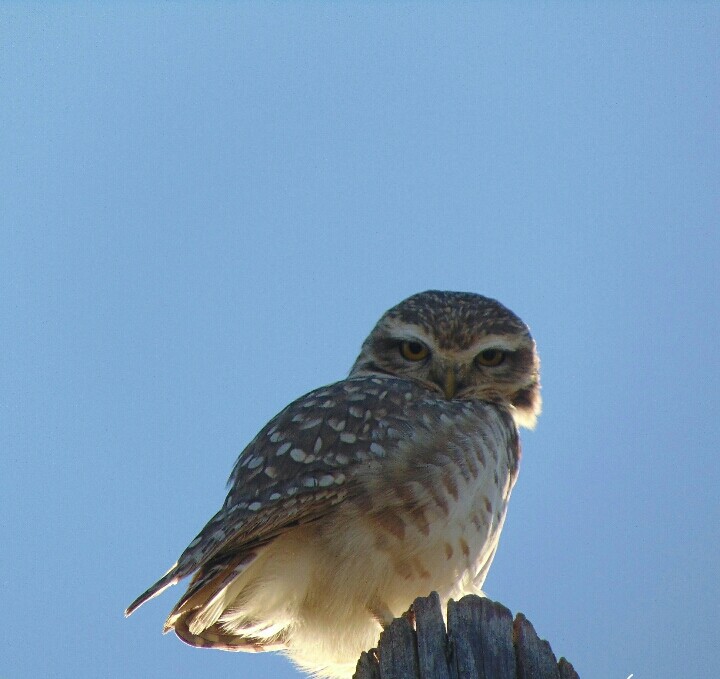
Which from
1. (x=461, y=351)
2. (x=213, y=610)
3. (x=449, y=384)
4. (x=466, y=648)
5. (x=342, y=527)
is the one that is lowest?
(x=466, y=648)

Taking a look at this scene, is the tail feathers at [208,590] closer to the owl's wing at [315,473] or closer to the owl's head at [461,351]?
the owl's wing at [315,473]

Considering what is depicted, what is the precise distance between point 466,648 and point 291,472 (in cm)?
121

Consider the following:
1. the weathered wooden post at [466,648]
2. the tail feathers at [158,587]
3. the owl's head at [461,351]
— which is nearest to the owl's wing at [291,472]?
the tail feathers at [158,587]

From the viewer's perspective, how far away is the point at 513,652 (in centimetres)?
220

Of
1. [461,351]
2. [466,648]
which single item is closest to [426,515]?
[466,648]

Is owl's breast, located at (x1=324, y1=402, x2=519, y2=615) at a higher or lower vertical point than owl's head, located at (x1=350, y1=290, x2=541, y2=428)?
lower

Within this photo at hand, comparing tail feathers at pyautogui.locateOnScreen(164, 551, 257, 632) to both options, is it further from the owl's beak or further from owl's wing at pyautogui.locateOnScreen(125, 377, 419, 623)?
the owl's beak

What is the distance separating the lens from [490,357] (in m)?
4.36

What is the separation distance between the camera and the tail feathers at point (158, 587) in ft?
9.39

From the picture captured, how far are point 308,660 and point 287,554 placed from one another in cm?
56

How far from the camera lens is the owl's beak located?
4105 mm

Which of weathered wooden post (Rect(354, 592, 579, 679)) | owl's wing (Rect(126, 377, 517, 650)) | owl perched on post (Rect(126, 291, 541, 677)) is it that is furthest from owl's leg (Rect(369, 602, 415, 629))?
weathered wooden post (Rect(354, 592, 579, 679))

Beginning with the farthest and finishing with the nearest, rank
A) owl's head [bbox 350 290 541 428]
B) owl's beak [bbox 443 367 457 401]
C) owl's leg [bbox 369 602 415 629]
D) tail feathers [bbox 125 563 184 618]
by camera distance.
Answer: owl's head [bbox 350 290 541 428], owl's beak [bbox 443 367 457 401], owl's leg [bbox 369 602 415 629], tail feathers [bbox 125 563 184 618]

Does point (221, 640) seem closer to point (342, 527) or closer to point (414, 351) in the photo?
point (342, 527)
